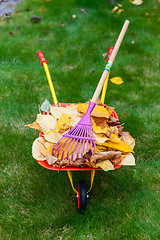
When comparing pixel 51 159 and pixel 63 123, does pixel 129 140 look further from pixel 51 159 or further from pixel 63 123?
pixel 51 159

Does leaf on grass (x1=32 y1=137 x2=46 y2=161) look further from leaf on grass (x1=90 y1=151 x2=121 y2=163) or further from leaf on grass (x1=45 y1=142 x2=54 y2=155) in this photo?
leaf on grass (x1=90 y1=151 x2=121 y2=163)

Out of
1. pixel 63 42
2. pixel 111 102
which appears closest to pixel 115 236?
pixel 111 102

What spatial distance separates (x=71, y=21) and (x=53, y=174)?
3311 mm

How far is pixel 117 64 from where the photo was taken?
3.78 meters

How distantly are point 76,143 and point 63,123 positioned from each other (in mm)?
212

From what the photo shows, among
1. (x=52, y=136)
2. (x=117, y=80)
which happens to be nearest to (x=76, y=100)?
(x=117, y=80)

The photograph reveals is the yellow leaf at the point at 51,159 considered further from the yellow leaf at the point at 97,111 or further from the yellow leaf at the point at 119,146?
the yellow leaf at the point at 97,111

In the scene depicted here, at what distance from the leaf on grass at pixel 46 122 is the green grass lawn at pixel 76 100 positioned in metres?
0.53

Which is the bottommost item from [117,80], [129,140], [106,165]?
[117,80]

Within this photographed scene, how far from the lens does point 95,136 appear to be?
184cm

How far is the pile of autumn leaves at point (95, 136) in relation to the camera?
1.69 m

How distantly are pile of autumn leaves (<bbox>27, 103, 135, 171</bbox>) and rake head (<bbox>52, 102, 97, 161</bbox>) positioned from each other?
0.05ft

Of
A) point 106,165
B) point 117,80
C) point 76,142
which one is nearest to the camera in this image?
point 106,165

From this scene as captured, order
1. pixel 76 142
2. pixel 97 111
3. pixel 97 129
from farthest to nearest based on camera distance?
pixel 97 111 < pixel 97 129 < pixel 76 142
